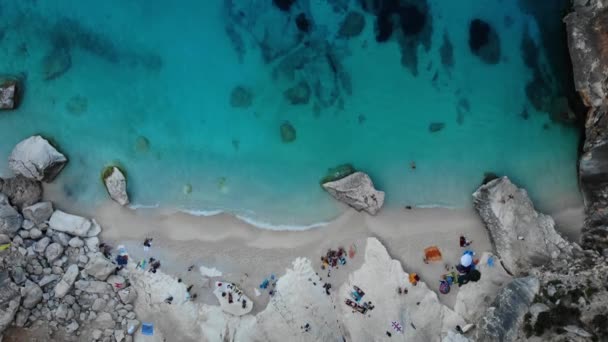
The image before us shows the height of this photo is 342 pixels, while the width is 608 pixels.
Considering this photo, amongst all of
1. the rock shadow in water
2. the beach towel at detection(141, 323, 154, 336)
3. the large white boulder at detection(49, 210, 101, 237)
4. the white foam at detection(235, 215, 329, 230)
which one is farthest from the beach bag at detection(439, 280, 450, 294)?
the large white boulder at detection(49, 210, 101, 237)

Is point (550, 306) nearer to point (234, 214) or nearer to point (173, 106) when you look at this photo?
point (234, 214)

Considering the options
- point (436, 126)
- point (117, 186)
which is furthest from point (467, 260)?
point (117, 186)

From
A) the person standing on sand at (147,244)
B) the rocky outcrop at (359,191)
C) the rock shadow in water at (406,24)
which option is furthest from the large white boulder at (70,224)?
the rock shadow in water at (406,24)

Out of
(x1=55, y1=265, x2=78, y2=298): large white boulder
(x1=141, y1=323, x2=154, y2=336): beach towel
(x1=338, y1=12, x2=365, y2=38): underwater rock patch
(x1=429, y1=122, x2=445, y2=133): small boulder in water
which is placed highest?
(x1=338, y1=12, x2=365, y2=38): underwater rock patch

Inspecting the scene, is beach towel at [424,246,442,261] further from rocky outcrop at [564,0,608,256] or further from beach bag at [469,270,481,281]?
rocky outcrop at [564,0,608,256]

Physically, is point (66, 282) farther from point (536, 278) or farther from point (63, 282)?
point (536, 278)

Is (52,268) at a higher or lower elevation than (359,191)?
lower

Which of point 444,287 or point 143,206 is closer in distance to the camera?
point 444,287
